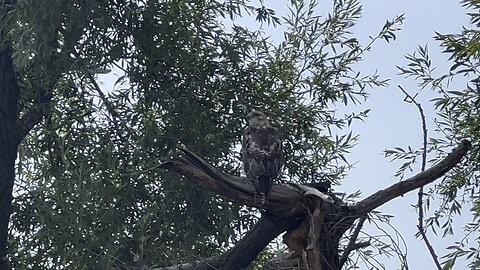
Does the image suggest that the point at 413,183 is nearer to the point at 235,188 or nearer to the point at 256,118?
the point at 235,188

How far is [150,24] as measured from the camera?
6.79 m

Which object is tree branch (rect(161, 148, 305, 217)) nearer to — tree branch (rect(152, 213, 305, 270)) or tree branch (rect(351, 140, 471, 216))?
tree branch (rect(152, 213, 305, 270))

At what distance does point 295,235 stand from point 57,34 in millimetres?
2289

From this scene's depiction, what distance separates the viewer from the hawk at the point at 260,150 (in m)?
5.50

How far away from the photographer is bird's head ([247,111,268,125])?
6044mm

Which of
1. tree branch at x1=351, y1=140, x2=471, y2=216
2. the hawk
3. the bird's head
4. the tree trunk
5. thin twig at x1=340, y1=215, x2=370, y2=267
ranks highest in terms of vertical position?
the tree trunk

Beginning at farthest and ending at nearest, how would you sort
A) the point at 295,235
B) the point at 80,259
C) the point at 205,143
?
1. the point at 205,143
2. the point at 80,259
3. the point at 295,235

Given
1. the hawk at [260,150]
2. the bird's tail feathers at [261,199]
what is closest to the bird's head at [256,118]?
the hawk at [260,150]

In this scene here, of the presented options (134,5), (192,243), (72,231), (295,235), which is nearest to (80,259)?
(72,231)

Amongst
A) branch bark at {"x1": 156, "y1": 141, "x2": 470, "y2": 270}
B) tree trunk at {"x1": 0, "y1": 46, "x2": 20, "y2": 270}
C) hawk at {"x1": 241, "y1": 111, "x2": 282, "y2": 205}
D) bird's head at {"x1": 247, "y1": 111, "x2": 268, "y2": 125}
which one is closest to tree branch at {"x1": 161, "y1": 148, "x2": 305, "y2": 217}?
branch bark at {"x1": 156, "y1": 141, "x2": 470, "y2": 270}

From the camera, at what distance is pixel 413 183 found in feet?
15.7

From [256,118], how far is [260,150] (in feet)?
1.32

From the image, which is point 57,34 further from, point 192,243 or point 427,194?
point 427,194

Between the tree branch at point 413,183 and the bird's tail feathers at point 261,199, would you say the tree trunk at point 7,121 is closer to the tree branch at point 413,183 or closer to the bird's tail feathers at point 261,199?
the bird's tail feathers at point 261,199
